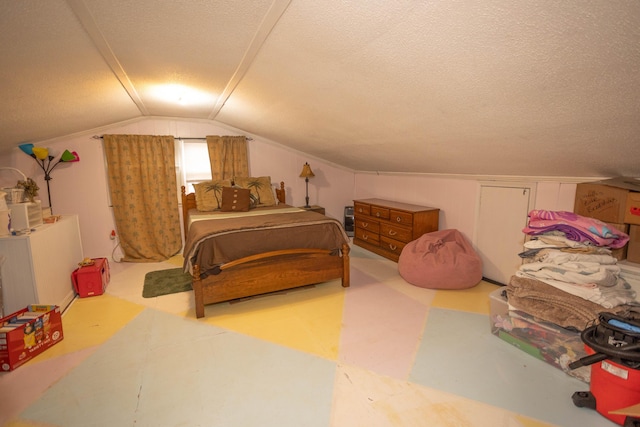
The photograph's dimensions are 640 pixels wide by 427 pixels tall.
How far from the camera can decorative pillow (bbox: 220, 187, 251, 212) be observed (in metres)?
3.89

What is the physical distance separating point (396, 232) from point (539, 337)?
2.04 meters

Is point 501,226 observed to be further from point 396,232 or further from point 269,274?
point 269,274

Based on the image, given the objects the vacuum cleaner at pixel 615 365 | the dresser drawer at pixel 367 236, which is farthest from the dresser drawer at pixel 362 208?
the vacuum cleaner at pixel 615 365

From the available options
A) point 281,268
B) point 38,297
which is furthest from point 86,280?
point 281,268

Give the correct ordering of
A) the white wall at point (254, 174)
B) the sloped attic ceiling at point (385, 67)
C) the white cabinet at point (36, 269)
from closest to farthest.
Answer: the sloped attic ceiling at point (385, 67) → the white cabinet at point (36, 269) → the white wall at point (254, 174)

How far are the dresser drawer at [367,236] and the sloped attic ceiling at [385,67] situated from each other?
5.32ft

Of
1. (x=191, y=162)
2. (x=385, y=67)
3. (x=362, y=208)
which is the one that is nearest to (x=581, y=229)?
(x=385, y=67)

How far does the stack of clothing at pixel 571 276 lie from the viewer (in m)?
1.71

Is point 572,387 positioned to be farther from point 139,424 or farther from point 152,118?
point 152,118

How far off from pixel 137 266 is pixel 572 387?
432 cm

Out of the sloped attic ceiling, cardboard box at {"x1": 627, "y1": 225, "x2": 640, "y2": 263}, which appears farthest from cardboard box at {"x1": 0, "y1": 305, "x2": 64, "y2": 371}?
cardboard box at {"x1": 627, "y1": 225, "x2": 640, "y2": 263}

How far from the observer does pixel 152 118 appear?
4164mm

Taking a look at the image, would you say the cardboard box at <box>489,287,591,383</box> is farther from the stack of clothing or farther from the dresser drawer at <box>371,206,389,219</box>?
the dresser drawer at <box>371,206,389,219</box>

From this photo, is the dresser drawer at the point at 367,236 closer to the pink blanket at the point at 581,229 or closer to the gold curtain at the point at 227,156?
the gold curtain at the point at 227,156
